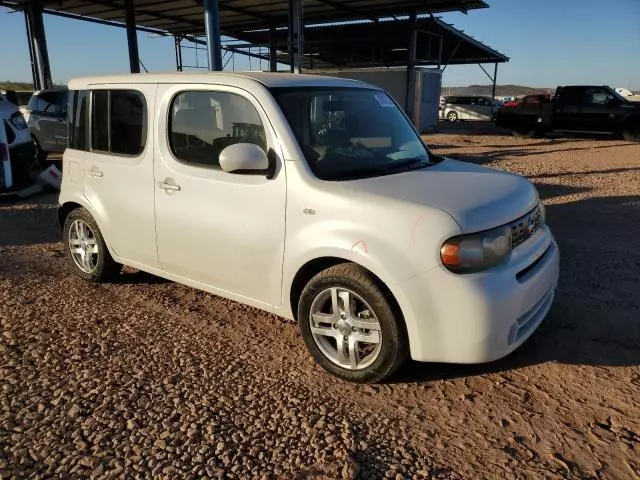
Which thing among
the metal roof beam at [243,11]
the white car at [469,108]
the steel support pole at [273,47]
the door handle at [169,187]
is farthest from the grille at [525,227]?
the white car at [469,108]

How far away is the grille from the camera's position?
298cm

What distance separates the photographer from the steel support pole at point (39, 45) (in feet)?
64.2

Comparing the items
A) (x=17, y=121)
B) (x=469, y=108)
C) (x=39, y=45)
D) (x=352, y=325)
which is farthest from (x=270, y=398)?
(x=469, y=108)

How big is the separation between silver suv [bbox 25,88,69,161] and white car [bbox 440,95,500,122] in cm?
2630

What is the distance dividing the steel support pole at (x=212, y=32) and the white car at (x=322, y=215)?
6.87m

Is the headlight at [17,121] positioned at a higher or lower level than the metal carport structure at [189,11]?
lower

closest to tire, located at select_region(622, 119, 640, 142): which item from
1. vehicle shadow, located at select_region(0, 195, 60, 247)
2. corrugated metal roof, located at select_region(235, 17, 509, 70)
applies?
corrugated metal roof, located at select_region(235, 17, 509, 70)

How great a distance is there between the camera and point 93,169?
14.6 ft

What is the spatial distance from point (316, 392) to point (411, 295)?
2.72 feet

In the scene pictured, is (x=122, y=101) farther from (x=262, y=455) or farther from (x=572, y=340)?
(x=572, y=340)

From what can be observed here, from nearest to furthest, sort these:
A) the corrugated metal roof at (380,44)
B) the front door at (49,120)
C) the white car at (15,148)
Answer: the white car at (15,148) < the front door at (49,120) < the corrugated metal roof at (380,44)

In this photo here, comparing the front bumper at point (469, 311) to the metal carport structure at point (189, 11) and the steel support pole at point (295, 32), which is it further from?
the metal carport structure at point (189, 11)

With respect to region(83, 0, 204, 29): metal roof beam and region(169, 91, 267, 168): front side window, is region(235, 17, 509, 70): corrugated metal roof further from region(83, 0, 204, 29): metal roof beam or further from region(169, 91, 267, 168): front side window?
region(169, 91, 267, 168): front side window

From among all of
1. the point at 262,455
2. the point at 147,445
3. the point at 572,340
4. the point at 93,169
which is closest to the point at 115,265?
the point at 93,169
